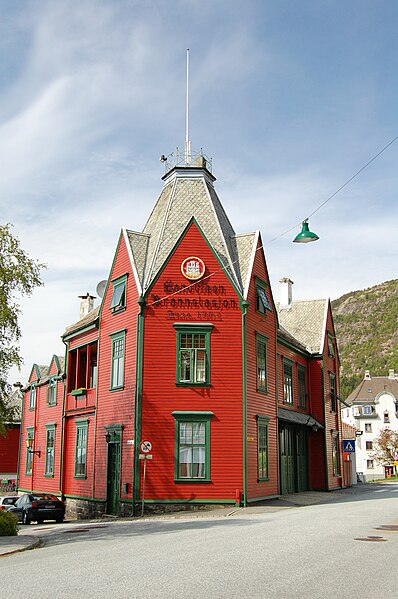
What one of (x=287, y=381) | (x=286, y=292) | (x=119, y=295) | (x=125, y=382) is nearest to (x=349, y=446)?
(x=287, y=381)

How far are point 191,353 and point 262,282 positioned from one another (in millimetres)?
5246

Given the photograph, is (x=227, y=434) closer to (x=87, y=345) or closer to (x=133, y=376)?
(x=133, y=376)

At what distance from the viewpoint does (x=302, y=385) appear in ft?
121

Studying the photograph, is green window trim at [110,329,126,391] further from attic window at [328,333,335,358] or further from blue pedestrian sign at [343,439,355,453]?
blue pedestrian sign at [343,439,355,453]

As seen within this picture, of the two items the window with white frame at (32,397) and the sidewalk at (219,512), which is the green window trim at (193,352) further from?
the window with white frame at (32,397)

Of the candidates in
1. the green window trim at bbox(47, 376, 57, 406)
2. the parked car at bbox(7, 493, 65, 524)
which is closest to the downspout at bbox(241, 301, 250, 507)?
the parked car at bbox(7, 493, 65, 524)

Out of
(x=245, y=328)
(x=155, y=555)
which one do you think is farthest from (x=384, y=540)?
(x=245, y=328)

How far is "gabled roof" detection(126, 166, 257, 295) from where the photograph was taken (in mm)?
26938

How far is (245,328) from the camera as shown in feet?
85.2

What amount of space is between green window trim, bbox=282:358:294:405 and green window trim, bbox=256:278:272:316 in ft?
18.6

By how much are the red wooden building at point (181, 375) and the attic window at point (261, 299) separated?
9 centimetres

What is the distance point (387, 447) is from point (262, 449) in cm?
6206

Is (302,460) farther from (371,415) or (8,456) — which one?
(371,415)

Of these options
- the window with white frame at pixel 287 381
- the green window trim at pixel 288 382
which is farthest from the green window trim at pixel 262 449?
the window with white frame at pixel 287 381
